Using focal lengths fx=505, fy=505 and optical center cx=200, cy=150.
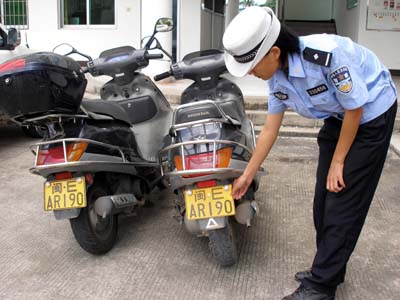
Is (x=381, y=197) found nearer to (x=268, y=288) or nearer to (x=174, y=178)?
(x=268, y=288)

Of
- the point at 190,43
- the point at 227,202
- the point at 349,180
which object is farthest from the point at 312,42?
the point at 190,43

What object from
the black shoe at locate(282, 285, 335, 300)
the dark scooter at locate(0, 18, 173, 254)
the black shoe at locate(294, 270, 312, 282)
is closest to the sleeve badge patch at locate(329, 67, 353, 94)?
the black shoe at locate(282, 285, 335, 300)

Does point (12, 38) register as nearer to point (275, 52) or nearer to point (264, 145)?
point (264, 145)

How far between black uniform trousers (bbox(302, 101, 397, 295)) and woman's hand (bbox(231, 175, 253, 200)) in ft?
1.43

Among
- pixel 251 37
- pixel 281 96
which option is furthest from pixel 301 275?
pixel 251 37

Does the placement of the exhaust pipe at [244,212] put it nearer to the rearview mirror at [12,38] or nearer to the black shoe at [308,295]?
A: the black shoe at [308,295]

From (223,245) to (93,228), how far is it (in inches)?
33.2

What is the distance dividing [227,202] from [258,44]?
3.29ft

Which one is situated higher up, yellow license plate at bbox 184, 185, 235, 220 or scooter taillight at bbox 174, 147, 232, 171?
scooter taillight at bbox 174, 147, 232, 171

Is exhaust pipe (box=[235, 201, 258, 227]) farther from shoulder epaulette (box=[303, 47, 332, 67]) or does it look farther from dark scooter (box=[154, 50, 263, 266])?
shoulder epaulette (box=[303, 47, 332, 67])

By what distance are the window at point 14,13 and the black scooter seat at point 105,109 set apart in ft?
31.2

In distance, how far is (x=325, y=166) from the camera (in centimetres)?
272

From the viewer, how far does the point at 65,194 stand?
2982 mm

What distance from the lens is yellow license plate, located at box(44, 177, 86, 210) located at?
2967 mm
